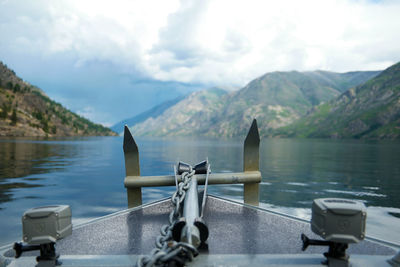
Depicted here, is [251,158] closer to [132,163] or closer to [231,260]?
[132,163]

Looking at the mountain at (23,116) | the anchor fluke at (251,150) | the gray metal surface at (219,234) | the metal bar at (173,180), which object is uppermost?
the mountain at (23,116)

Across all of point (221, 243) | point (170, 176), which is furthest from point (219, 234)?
point (170, 176)

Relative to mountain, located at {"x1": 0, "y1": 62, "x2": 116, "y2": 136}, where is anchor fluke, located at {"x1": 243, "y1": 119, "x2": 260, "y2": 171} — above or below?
below

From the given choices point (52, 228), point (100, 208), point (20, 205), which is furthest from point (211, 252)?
point (20, 205)

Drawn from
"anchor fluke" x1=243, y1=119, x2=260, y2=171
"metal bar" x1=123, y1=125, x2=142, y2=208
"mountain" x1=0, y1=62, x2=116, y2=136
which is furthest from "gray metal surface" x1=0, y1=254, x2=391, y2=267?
"mountain" x1=0, y1=62, x2=116, y2=136

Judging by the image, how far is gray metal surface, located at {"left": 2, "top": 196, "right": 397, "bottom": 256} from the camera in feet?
14.1

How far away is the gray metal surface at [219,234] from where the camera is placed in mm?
4293

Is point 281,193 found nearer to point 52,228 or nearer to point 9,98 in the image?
point 52,228

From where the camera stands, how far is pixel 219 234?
196 inches

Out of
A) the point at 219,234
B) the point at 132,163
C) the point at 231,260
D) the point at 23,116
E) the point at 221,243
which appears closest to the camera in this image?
the point at 231,260

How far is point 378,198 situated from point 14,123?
16762cm

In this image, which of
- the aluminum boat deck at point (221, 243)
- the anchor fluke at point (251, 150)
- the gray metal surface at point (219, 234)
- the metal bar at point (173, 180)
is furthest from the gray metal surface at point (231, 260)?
the anchor fluke at point (251, 150)

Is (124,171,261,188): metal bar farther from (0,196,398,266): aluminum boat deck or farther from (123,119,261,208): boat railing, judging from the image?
(0,196,398,266): aluminum boat deck

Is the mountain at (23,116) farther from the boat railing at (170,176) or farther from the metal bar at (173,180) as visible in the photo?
the metal bar at (173,180)
